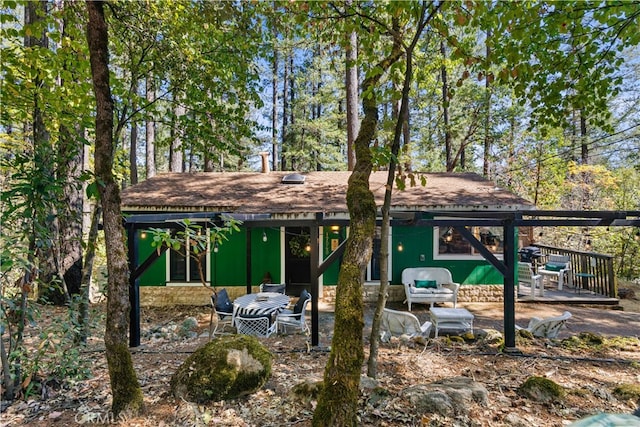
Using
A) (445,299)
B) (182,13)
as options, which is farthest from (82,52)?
(445,299)

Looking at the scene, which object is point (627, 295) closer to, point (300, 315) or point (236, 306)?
point (300, 315)

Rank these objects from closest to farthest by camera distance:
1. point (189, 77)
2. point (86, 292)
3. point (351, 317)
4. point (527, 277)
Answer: point (351, 317) < point (86, 292) < point (189, 77) < point (527, 277)

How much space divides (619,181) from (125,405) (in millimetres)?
20016

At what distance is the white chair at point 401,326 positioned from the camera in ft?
18.9

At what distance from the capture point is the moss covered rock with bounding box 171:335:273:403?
3.41m

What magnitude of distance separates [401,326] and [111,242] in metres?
4.92

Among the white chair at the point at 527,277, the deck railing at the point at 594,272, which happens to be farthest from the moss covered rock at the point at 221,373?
the deck railing at the point at 594,272

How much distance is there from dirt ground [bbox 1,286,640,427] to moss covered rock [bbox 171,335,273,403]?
105mm

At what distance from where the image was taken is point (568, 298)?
9016 mm

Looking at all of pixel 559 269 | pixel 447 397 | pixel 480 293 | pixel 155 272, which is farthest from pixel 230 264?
pixel 559 269

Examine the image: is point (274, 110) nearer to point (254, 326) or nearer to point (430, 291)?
point (430, 291)

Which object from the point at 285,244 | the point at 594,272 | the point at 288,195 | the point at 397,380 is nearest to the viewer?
the point at 397,380

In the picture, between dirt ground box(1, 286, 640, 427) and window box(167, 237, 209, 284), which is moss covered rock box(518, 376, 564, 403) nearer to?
dirt ground box(1, 286, 640, 427)

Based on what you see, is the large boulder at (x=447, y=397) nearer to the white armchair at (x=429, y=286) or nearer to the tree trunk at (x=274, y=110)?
the white armchair at (x=429, y=286)
